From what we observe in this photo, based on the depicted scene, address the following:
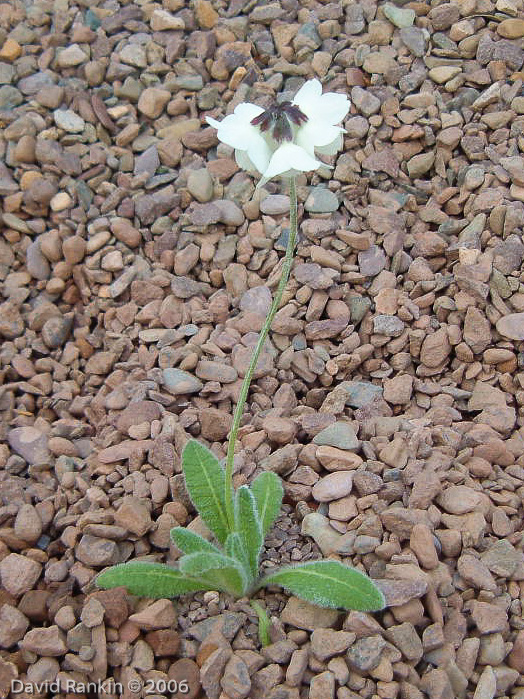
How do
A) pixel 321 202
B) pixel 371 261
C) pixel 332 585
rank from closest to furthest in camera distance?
1. pixel 332 585
2. pixel 371 261
3. pixel 321 202

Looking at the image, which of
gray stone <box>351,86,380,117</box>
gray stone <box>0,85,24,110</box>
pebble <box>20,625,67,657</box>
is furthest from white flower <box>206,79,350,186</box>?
gray stone <box>0,85,24,110</box>

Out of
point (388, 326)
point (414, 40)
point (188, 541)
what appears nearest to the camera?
point (188, 541)


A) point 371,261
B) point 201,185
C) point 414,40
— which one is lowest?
point 371,261

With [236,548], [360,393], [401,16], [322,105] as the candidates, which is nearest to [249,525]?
[236,548]

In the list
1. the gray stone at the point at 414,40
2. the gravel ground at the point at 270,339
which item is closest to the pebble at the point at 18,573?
the gravel ground at the point at 270,339

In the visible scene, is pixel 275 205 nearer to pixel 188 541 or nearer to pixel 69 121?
pixel 69 121

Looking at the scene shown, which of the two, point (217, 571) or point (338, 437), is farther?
point (338, 437)

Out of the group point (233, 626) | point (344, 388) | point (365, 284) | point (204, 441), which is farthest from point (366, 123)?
point (233, 626)
